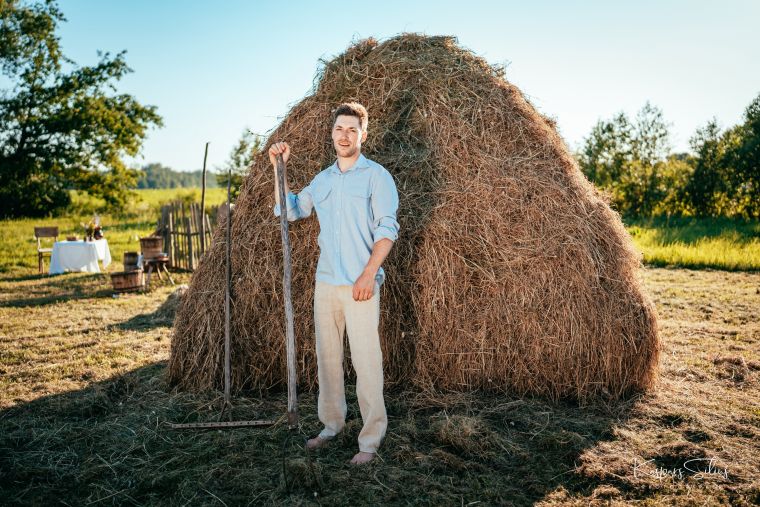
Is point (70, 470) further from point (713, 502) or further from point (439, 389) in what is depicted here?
point (713, 502)

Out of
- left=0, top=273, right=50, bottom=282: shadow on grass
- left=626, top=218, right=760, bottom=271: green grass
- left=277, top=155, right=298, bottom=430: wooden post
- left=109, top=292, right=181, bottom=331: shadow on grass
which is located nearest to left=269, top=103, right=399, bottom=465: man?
left=277, top=155, right=298, bottom=430: wooden post

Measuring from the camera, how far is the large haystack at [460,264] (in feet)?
15.6

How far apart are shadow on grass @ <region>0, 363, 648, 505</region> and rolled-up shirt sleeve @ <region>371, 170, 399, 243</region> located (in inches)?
59.9

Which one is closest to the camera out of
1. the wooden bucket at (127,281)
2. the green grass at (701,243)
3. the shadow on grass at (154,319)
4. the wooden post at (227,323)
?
the wooden post at (227,323)

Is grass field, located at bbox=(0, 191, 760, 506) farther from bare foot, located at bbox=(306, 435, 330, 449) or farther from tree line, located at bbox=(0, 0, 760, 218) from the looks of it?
tree line, located at bbox=(0, 0, 760, 218)

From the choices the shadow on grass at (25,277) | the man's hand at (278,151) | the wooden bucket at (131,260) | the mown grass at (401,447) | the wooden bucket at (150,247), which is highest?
the man's hand at (278,151)

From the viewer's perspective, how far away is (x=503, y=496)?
336 centimetres

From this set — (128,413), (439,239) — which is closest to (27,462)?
(128,413)

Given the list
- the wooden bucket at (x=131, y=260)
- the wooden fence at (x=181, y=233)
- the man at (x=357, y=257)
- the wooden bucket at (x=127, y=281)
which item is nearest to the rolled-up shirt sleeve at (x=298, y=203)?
the man at (x=357, y=257)

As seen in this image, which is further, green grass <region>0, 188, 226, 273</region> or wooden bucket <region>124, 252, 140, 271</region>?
green grass <region>0, 188, 226, 273</region>

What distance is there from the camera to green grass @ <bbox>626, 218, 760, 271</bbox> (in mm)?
13328

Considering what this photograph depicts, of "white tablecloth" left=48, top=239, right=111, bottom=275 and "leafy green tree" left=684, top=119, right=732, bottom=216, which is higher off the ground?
"leafy green tree" left=684, top=119, right=732, bottom=216

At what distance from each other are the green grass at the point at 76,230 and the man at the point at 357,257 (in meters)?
14.1

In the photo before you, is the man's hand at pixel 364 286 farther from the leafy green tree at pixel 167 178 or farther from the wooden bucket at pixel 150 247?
the leafy green tree at pixel 167 178
